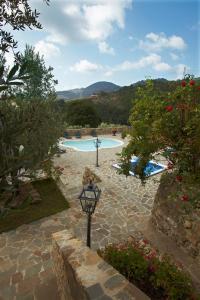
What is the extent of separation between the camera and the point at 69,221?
9602 millimetres

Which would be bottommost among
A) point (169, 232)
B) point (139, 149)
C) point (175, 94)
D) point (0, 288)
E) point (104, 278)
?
point (0, 288)

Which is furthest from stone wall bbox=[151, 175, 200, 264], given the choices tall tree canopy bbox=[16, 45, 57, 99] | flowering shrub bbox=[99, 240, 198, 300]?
tall tree canopy bbox=[16, 45, 57, 99]

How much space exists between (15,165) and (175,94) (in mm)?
5776

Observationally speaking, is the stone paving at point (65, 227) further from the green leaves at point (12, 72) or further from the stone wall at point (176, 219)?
the green leaves at point (12, 72)

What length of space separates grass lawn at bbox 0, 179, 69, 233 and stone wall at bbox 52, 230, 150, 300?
184 inches

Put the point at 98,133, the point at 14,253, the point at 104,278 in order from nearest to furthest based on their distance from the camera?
the point at 104,278 < the point at 14,253 < the point at 98,133

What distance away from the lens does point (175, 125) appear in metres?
6.84

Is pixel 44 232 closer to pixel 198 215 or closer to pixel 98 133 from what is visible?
pixel 198 215

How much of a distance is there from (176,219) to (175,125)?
11.6 ft

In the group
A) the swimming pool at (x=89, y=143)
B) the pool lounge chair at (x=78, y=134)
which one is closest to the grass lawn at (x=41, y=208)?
the swimming pool at (x=89, y=143)

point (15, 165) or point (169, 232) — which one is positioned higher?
point (15, 165)

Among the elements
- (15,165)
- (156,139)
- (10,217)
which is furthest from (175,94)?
(10,217)

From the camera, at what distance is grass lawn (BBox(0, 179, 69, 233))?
9414 mm

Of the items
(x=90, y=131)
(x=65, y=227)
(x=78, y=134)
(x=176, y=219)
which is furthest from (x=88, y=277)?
(x=90, y=131)
